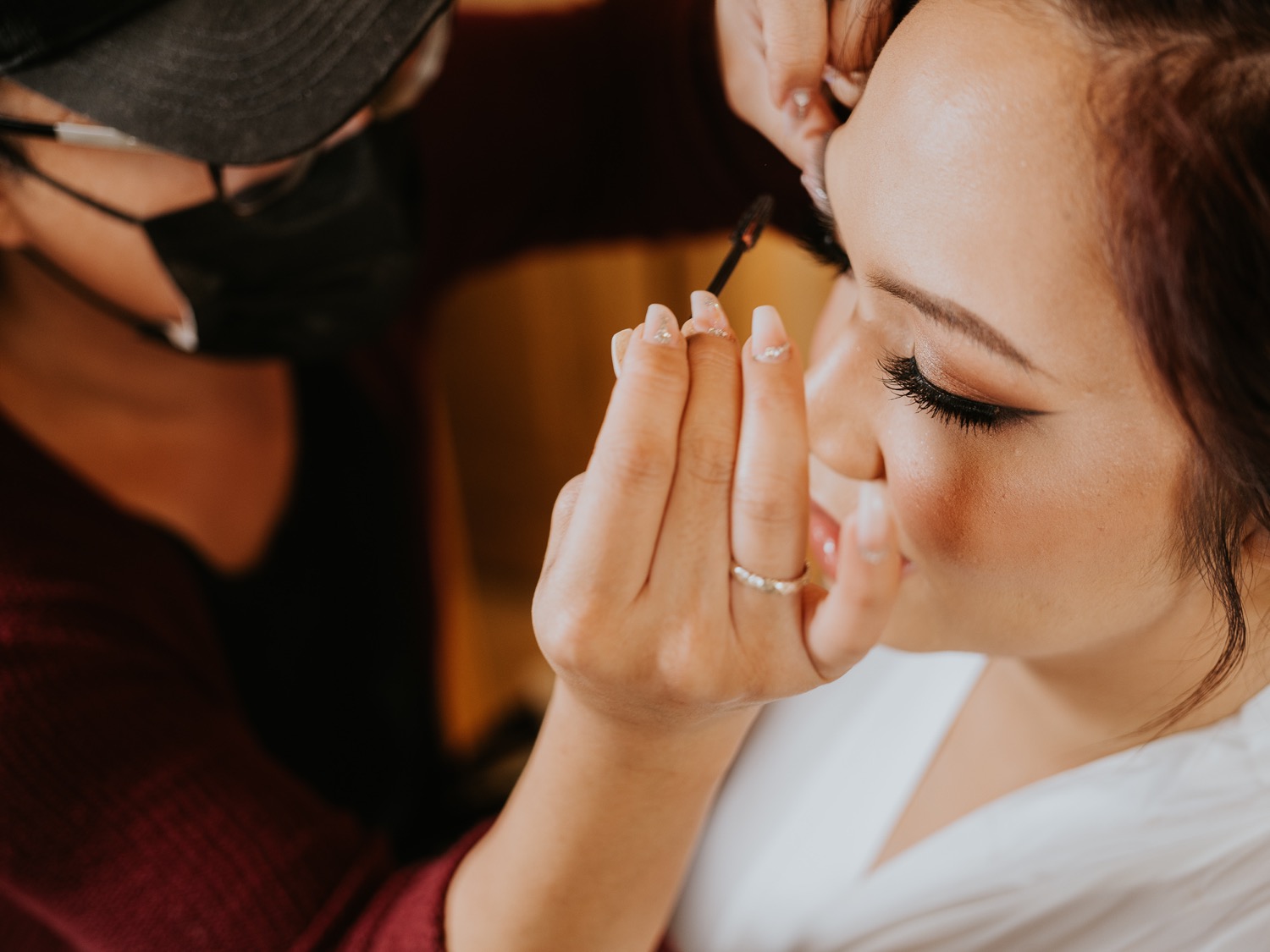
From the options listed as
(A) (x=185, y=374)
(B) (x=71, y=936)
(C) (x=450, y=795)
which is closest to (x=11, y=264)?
(A) (x=185, y=374)

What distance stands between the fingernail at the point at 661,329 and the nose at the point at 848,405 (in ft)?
0.43

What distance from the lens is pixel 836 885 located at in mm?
791

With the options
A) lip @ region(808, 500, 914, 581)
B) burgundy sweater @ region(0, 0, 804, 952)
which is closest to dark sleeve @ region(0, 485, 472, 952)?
burgundy sweater @ region(0, 0, 804, 952)

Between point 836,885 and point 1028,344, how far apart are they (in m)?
0.49

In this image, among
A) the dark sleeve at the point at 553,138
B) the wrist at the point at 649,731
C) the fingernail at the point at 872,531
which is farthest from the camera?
the dark sleeve at the point at 553,138

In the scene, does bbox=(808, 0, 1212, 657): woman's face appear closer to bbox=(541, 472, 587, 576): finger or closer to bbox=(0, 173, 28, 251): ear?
bbox=(541, 472, 587, 576): finger

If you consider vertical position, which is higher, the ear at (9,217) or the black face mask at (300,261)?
the ear at (9,217)

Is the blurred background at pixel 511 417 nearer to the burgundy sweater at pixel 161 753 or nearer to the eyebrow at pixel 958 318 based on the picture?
the burgundy sweater at pixel 161 753

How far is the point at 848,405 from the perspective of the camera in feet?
1.94

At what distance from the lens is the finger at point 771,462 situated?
465 mm

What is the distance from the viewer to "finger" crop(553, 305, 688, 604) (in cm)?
47

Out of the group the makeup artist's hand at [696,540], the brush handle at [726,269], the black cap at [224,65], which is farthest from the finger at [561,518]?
the black cap at [224,65]

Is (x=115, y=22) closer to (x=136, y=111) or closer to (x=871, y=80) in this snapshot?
(x=136, y=111)

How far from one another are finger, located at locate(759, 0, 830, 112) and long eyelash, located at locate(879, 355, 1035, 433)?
0.18 metres
